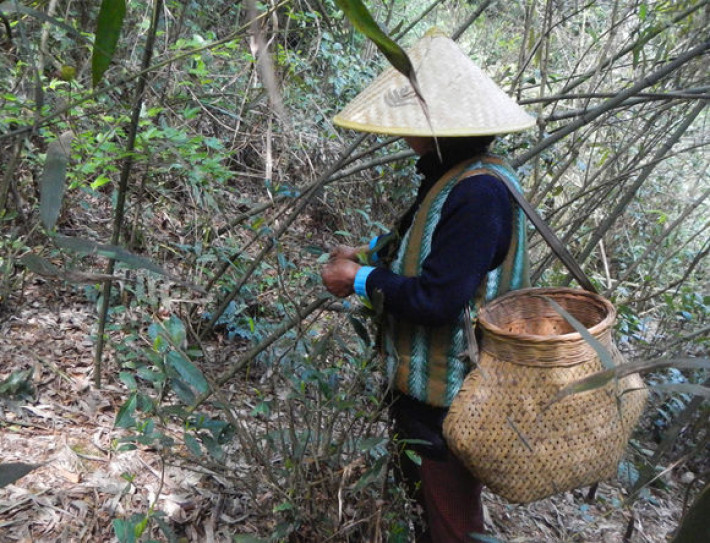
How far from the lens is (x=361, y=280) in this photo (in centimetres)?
184

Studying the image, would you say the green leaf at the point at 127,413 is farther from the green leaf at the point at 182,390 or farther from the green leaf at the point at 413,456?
the green leaf at the point at 413,456

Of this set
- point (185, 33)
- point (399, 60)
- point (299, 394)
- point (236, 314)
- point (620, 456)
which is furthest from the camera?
point (185, 33)

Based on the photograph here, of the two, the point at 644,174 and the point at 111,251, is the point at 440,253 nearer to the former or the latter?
the point at 111,251

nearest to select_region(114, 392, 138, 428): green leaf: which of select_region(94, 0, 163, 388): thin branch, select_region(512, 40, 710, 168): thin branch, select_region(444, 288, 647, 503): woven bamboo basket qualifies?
select_region(94, 0, 163, 388): thin branch

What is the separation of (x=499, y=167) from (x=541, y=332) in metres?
0.47

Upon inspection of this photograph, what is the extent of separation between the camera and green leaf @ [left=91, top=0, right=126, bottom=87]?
95cm

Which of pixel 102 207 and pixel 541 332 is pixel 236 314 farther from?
pixel 541 332

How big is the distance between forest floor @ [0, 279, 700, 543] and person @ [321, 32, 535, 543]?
333mm

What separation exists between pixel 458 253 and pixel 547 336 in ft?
0.95

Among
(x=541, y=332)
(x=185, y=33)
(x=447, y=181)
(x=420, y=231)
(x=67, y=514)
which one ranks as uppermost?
(x=185, y=33)

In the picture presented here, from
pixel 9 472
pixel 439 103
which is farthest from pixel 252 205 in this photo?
pixel 9 472

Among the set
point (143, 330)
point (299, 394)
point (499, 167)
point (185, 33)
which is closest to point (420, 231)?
point (499, 167)

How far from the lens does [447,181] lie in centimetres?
176

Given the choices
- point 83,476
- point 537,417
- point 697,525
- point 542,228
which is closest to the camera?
point 697,525
